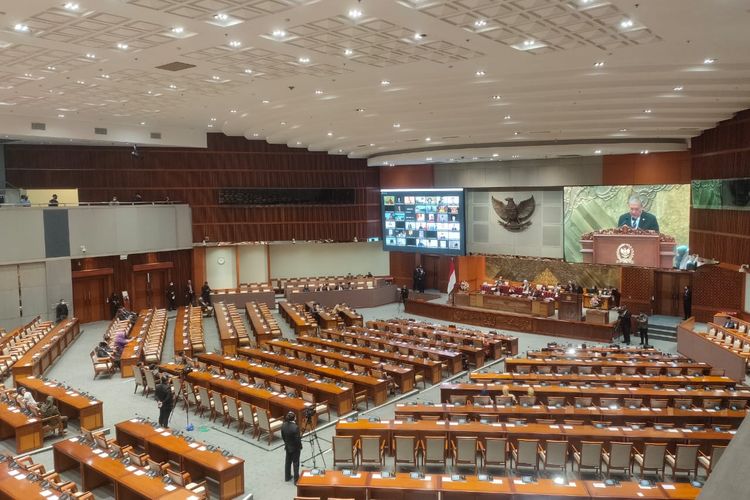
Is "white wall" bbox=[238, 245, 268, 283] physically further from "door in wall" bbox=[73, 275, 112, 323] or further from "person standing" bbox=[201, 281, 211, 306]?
"door in wall" bbox=[73, 275, 112, 323]

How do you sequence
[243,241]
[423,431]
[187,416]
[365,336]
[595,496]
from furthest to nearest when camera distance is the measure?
[243,241], [365,336], [187,416], [423,431], [595,496]

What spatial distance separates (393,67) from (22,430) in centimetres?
991

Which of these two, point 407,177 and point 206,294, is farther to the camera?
point 407,177

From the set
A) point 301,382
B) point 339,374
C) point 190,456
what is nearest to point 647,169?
point 339,374

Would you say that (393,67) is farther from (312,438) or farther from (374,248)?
(374,248)

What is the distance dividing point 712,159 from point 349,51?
13.9 metres

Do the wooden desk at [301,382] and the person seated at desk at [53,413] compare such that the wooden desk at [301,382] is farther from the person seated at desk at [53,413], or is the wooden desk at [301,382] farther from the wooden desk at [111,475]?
the wooden desk at [111,475]

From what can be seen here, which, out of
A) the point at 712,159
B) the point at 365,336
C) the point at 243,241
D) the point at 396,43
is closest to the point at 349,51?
the point at 396,43

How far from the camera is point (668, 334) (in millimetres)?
20844

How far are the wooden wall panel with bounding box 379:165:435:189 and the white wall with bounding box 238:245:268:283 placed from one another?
23.4 ft

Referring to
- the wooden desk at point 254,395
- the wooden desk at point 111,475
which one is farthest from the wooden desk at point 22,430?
the wooden desk at point 254,395

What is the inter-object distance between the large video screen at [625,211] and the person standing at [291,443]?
711 inches

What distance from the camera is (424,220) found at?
90.6ft

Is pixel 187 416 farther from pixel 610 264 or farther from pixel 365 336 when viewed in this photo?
pixel 610 264
